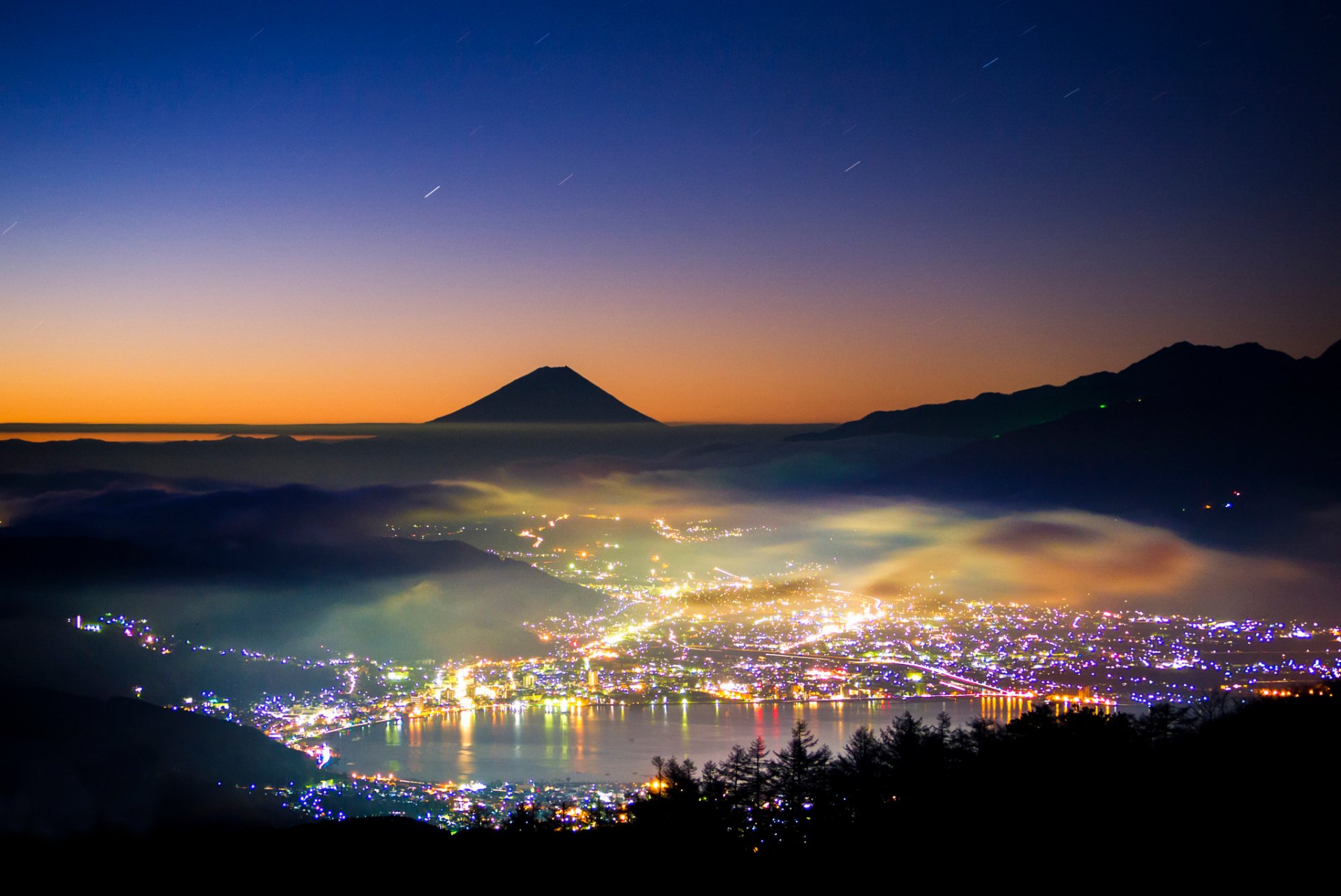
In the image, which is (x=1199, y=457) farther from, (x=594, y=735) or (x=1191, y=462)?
(x=594, y=735)

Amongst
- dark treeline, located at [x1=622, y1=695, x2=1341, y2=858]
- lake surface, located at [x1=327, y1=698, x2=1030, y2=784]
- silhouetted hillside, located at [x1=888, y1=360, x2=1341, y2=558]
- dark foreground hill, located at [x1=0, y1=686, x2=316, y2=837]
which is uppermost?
silhouetted hillside, located at [x1=888, y1=360, x2=1341, y2=558]

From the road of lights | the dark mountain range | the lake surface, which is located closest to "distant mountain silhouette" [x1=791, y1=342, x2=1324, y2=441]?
the dark mountain range

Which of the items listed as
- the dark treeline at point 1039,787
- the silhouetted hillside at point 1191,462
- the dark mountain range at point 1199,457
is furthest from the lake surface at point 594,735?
the silhouetted hillside at point 1191,462

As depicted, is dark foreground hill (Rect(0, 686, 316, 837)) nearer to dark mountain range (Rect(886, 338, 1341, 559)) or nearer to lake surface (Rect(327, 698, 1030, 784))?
lake surface (Rect(327, 698, 1030, 784))

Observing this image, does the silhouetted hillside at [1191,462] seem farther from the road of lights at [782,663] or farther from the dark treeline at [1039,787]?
the dark treeline at [1039,787]

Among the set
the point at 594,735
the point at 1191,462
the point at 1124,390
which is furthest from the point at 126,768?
the point at 1124,390

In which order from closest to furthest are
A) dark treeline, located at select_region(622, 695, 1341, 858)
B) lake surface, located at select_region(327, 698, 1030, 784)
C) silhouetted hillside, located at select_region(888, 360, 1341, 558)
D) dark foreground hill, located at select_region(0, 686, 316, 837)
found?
dark treeline, located at select_region(622, 695, 1341, 858), dark foreground hill, located at select_region(0, 686, 316, 837), lake surface, located at select_region(327, 698, 1030, 784), silhouetted hillside, located at select_region(888, 360, 1341, 558)
